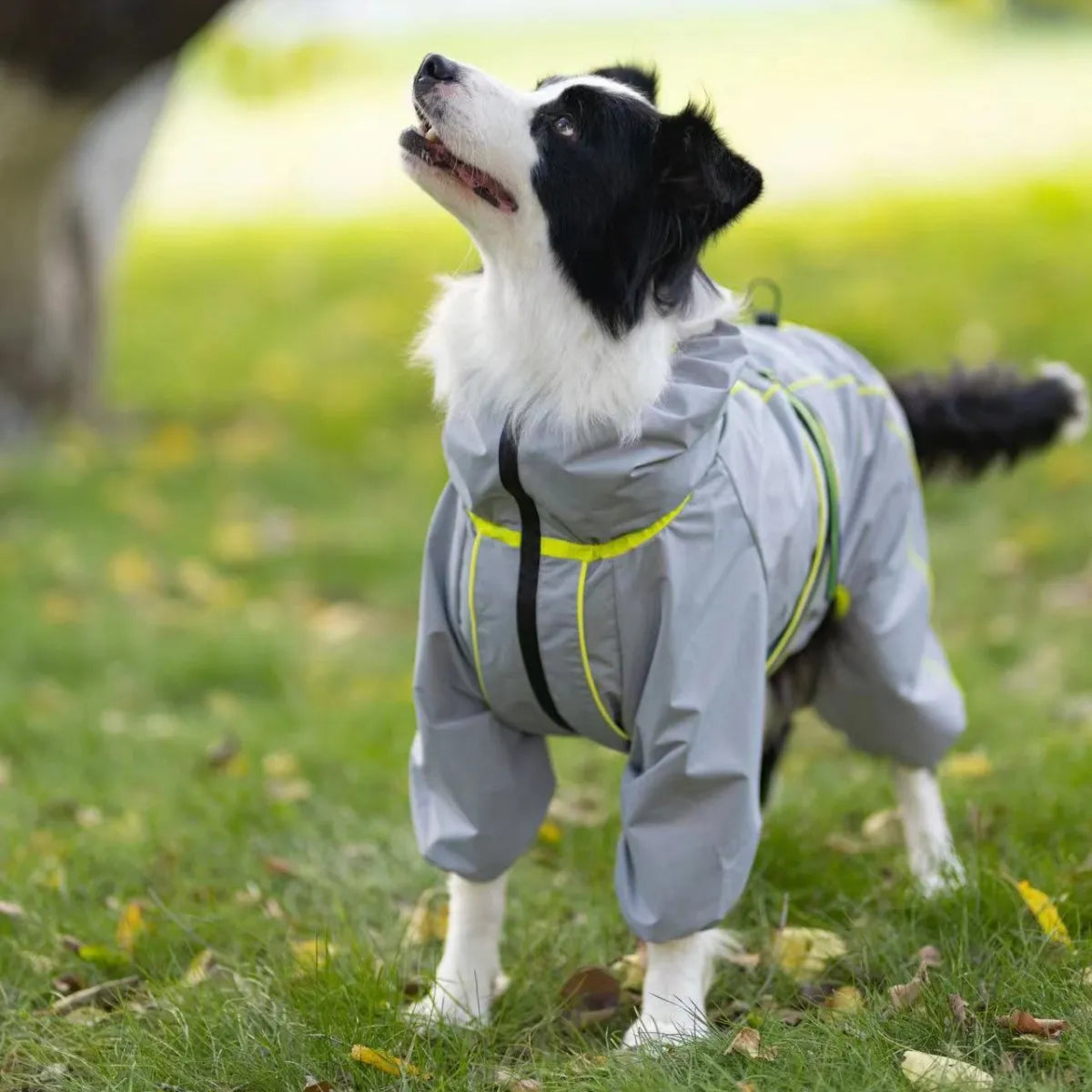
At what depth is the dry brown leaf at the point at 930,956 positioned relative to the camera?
2.71 m

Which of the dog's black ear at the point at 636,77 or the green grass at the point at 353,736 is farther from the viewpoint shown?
the dog's black ear at the point at 636,77

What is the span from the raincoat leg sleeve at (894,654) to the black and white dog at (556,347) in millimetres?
399

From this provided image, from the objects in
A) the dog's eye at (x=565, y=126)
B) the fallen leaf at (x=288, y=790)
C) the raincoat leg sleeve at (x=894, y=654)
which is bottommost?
the fallen leaf at (x=288, y=790)

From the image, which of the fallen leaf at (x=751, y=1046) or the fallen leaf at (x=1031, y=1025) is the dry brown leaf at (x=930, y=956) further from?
the fallen leaf at (x=751, y=1046)

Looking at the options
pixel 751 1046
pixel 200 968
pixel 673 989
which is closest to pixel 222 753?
pixel 200 968

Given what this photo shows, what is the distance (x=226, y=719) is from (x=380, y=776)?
0.79 m

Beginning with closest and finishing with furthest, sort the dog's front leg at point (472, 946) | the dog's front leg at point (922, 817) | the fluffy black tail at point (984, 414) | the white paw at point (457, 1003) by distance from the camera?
1. the white paw at point (457, 1003)
2. the dog's front leg at point (472, 946)
3. the dog's front leg at point (922, 817)
4. the fluffy black tail at point (984, 414)

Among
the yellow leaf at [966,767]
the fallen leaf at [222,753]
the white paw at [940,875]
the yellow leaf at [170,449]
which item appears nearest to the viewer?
the white paw at [940,875]

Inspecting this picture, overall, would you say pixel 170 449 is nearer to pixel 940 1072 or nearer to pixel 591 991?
pixel 591 991

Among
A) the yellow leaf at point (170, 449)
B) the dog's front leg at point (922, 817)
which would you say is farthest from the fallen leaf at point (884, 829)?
the yellow leaf at point (170, 449)

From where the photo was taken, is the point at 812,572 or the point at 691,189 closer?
the point at 691,189

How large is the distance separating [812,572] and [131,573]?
3842 mm

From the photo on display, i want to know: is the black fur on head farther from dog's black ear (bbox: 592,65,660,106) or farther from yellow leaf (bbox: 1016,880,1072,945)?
yellow leaf (bbox: 1016,880,1072,945)

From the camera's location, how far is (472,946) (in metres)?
2.87
